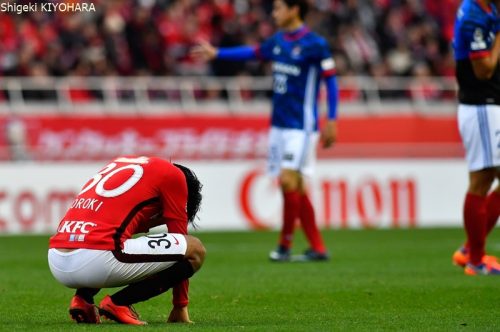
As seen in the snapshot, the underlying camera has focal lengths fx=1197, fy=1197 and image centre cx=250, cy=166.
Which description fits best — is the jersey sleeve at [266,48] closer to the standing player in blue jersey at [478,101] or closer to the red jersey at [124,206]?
the standing player in blue jersey at [478,101]

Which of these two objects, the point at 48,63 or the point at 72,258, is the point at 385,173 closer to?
the point at 48,63

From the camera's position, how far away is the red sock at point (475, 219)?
412 inches

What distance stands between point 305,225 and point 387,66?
1350 centimetres

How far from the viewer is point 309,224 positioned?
13.2 meters

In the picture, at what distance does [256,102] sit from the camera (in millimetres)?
24312

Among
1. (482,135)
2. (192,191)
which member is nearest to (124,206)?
(192,191)

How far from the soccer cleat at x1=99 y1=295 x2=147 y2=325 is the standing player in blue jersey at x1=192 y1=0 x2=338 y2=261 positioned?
18.9ft

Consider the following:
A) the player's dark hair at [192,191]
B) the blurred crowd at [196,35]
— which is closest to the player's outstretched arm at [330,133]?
the player's dark hair at [192,191]

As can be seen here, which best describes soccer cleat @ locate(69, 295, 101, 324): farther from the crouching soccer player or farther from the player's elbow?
the player's elbow

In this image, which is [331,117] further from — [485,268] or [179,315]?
[179,315]

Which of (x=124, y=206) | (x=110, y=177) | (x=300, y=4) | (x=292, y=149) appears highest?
(x=300, y=4)

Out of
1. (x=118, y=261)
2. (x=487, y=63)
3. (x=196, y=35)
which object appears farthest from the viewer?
(x=196, y=35)

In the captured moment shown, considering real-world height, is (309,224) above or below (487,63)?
below

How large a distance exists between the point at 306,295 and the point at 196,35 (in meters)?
15.4
